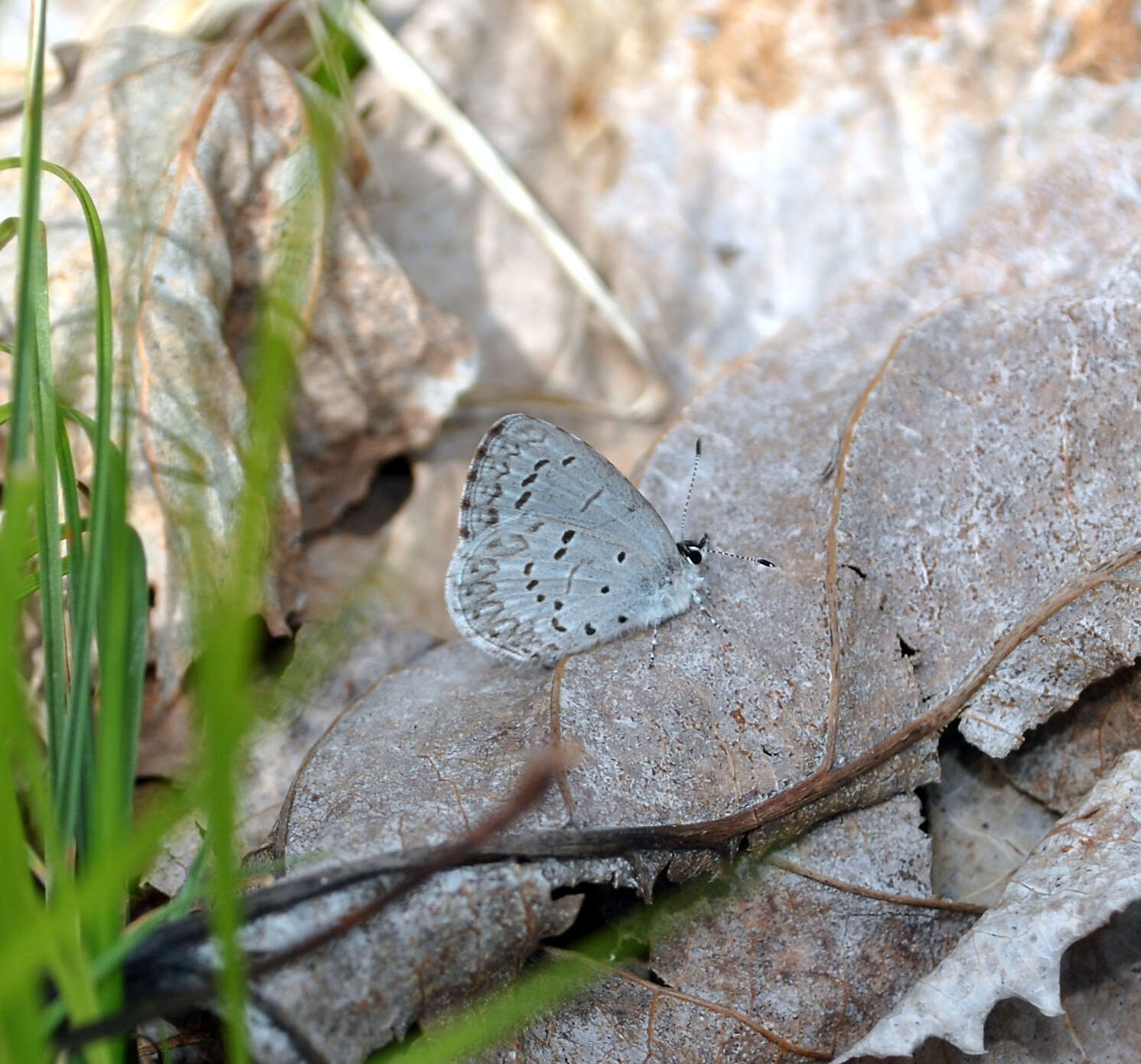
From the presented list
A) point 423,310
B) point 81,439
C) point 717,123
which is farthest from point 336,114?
point 717,123

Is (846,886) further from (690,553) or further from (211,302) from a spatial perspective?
(211,302)

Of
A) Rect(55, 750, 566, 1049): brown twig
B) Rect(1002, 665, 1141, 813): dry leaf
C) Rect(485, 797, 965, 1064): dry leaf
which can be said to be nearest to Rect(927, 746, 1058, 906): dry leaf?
Rect(1002, 665, 1141, 813): dry leaf

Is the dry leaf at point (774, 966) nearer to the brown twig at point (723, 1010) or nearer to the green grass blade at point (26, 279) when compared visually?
the brown twig at point (723, 1010)

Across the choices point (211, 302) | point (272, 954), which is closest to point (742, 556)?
point (272, 954)

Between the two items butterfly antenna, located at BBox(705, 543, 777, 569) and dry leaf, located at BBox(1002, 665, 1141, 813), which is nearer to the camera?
dry leaf, located at BBox(1002, 665, 1141, 813)

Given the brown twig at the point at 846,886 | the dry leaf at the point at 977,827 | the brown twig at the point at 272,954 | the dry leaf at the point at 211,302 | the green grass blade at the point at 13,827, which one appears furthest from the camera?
the dry leaf at the point at 211,302

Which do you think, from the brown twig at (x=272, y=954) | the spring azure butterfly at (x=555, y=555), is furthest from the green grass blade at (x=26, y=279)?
the spring azure butterfly at (x=555, y=555)

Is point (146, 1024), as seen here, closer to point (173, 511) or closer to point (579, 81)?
point (173, 511)

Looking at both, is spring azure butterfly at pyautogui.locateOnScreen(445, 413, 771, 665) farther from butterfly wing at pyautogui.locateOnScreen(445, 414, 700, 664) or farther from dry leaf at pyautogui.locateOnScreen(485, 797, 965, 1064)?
dry leaf at pyautogui.locateOnScreen(485, 797, 965, 1064)
